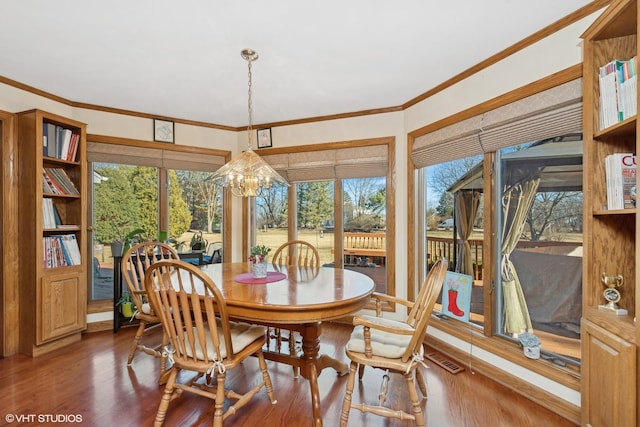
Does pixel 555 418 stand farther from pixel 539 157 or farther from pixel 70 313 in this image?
pixel 70 313

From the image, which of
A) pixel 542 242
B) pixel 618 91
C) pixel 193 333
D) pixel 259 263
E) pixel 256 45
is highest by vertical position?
pixel 256 45

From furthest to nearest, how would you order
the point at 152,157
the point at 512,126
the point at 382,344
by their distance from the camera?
the point at 152,157 < the point at 512,126 < the point at 382,344

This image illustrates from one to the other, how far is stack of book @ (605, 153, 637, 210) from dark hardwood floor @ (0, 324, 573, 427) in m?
1.36

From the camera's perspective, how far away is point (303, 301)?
1.78 metres

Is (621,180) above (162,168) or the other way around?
the other way around

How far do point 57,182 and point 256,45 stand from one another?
7.83ft

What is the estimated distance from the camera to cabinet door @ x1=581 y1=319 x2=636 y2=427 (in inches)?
53.4

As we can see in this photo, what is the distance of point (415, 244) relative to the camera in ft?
11.0

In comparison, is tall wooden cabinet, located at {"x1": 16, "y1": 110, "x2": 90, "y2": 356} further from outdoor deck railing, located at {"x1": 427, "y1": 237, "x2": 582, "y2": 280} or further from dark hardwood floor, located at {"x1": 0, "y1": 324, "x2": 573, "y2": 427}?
outdoor deck railing, located at {"x1": 427, "y1": 237, "x2": 582, "y2": 280}

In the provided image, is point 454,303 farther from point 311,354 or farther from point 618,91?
point 618,91

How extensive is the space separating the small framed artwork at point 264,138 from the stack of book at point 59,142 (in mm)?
1909

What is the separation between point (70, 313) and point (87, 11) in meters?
2.63

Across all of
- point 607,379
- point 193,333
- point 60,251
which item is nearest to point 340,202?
point 193,333

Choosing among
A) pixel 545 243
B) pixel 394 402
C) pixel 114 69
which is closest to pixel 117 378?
pixel 394 402
